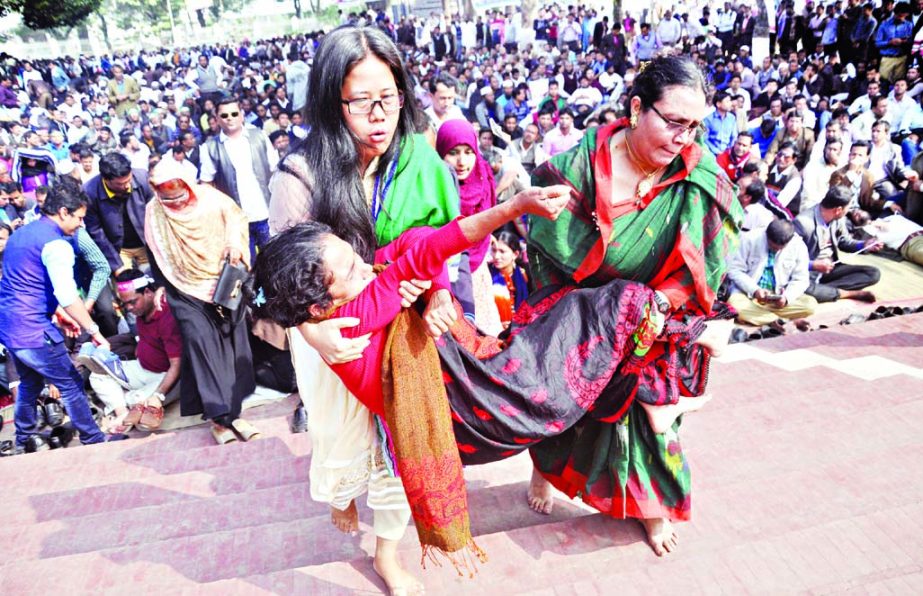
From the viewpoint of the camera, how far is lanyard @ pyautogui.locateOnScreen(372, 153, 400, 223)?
2172 mm

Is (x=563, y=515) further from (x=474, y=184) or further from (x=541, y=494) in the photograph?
(x=474, y=184)

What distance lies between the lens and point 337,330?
189cm

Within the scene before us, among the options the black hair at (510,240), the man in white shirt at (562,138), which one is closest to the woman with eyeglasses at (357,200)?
the black hair at (510,240)

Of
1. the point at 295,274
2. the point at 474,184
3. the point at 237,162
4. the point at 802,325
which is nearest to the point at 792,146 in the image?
the point at 802,325

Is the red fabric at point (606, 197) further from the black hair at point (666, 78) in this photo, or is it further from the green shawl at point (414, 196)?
the green shawl at point (414, 196)

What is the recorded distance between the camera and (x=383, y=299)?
191 centimetres

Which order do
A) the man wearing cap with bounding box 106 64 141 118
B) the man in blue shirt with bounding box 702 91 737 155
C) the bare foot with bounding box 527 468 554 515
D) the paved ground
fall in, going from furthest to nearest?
the man wearing cap with bounding box 106 64 141 118, the man in blue shirt with bounding box 702 91 737 155, the bare foot with bounding box 527 468 554 515, the paved ground

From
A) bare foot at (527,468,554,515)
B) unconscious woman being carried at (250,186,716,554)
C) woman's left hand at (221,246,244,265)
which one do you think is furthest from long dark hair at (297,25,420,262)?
woman's left hand at (221,246,244,265)

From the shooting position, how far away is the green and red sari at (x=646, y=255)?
2.17 meters

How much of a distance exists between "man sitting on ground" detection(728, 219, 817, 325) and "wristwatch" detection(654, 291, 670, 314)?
4.17m

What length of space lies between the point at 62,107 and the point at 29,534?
49.3ft

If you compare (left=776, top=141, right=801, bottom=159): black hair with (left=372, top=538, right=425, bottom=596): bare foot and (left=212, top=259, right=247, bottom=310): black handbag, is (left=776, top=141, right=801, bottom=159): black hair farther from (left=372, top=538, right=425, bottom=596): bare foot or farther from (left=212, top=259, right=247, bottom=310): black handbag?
(left=372, top=538, right=425, bottom=596): bare foot

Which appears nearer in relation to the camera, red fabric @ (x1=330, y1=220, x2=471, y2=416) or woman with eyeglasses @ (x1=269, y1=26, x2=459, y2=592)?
red fabric @ (x1=330, y1=220, x2=471, y2=416)

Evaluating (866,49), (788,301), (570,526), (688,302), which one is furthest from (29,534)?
(866,49)
